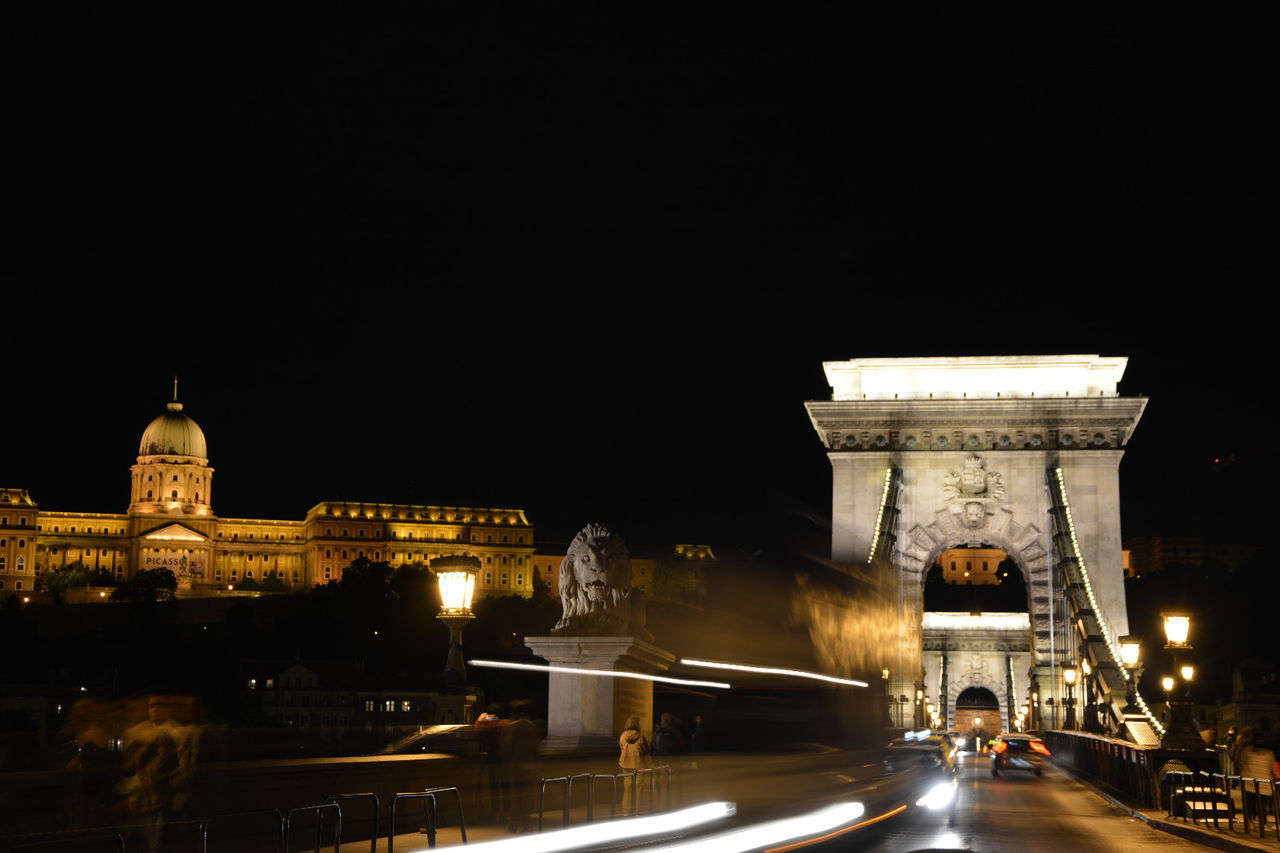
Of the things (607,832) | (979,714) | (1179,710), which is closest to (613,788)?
(607,832)

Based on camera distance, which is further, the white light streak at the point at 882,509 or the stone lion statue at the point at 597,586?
the white light streak at the point at 882,509

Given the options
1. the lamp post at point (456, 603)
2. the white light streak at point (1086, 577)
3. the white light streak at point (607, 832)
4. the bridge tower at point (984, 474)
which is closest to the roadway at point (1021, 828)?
the white light streak at point (607, 832)

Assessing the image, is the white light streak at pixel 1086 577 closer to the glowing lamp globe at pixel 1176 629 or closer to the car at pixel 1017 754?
the car at pixel 1017 754

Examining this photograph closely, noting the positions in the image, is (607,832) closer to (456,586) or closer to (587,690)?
(587,690)

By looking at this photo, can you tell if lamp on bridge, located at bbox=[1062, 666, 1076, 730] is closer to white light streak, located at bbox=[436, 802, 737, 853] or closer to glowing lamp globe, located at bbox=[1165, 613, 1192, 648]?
glowing lamp globe, located at bbox=[1165, 613, 1192, 648]

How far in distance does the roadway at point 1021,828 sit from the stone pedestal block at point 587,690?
3.22 meters

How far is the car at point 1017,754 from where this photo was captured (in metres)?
33.7

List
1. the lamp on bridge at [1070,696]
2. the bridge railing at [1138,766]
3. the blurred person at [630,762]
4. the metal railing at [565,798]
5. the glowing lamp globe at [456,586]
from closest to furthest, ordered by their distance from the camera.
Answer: the metal railing at [565,798]
the blurred person at [630,762]
the glowing lamp globe at [456,586]
the bridge railing at [1138,766]
the lamp on bridge at [1070,696]

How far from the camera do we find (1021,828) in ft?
63.4

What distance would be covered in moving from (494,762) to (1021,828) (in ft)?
23.8

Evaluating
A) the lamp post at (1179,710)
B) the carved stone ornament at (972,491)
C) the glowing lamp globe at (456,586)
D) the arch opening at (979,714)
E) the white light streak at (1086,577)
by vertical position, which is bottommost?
the arch opening at (979,714)

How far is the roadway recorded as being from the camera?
1669 cm

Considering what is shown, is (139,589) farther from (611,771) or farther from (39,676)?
(611,771)

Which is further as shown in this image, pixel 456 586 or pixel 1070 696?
pixel 1070 696
